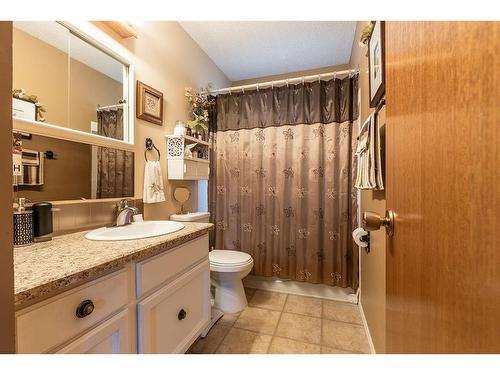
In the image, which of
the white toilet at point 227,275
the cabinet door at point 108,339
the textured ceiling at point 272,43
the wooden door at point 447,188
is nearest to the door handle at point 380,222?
the wooden door at point 447,188

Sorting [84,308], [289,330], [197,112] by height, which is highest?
[197,112]

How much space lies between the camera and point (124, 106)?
4.68ft

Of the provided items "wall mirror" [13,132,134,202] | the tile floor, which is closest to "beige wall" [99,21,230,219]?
"wall mirror" [13,132,134,202]

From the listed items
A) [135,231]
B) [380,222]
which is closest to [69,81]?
[135,231]

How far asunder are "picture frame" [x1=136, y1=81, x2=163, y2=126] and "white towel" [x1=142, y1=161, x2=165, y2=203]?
1.09ft

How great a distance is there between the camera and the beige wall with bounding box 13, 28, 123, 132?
3.12ft

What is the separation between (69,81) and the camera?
112 cm

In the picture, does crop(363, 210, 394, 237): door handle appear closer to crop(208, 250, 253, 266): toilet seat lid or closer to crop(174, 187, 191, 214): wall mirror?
crop(208, 250, 253, 266): toilet seat lid

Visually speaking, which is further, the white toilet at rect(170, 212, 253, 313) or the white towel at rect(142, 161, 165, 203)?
the white toilet at rect(170, 212, 253, 313)

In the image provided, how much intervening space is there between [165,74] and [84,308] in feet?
5.61

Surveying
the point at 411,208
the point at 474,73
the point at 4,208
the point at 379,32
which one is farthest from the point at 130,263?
the point at 379,32

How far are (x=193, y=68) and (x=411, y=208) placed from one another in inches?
86.7

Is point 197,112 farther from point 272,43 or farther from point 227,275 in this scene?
point 227,275

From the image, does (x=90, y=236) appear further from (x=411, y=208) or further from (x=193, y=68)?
(x=193, y=68)
